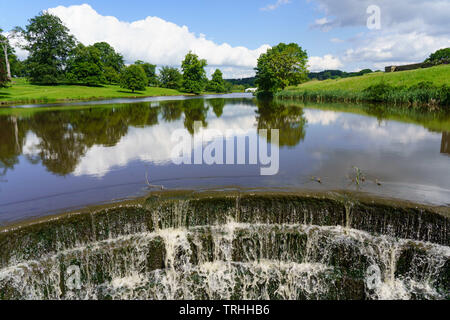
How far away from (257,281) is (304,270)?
127cm

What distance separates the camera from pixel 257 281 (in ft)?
22.8

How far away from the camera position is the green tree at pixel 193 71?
8969 centimetres

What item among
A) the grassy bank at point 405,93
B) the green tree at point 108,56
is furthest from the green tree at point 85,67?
the grassy bank at point 405,93

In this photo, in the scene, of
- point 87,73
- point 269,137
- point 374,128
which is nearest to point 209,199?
point 269,137

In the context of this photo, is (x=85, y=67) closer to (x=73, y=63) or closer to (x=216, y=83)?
(x=73, y=63)

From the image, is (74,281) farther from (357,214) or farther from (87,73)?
(87,73)

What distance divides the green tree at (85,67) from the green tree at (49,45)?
2.41 metres

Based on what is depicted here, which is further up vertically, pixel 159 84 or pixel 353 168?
pixel 159 84

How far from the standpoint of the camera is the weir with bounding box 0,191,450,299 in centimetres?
640

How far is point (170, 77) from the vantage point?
11475 centimetres

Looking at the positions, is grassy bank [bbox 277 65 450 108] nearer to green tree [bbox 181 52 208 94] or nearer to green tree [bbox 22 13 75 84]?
green tree [bbox 181 52 208 94]

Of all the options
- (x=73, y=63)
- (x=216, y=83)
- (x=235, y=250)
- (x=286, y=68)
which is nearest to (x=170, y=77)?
(x=216, y=83)

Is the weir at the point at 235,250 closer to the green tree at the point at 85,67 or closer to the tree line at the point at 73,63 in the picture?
the tree line at the point at 73,63

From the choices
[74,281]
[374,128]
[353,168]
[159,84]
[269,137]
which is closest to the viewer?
[74,281]
